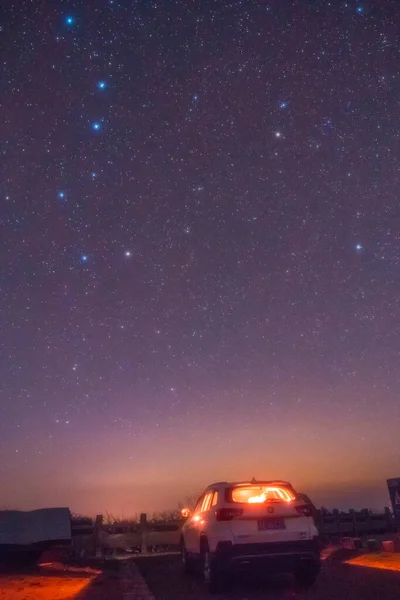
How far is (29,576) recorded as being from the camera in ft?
40.3

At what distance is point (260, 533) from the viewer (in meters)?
8.41

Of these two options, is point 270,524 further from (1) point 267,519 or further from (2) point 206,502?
(2) point 206,502

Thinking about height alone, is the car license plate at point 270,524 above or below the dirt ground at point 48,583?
above

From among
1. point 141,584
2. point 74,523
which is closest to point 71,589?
point 141,584

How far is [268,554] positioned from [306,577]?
1.06 metres

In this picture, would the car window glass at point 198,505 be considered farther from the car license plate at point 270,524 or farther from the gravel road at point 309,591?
the car license plate at point 270,524

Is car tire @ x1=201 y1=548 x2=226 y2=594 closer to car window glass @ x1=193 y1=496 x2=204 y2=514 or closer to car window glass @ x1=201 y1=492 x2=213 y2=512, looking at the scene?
car window glass @ x1=201 y1=492 x2=213 y2=512

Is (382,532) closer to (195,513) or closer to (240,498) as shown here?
(195,513)

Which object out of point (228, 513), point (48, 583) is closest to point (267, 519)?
point (228, 513)

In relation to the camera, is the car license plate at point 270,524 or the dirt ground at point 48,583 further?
the dirt ground at point 48,583

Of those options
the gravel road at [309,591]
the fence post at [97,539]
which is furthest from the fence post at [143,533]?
the gravel road at [309,591]

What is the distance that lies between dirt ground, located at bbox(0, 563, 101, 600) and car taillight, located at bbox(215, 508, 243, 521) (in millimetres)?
2494

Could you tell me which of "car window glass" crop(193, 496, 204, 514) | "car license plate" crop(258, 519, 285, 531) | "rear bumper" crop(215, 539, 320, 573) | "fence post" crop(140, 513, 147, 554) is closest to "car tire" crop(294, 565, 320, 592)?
"rear bumper" crop(215, 539, 320, 573)

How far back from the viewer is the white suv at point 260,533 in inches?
328
